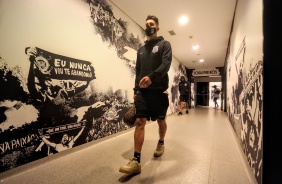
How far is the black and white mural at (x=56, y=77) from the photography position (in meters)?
1.51

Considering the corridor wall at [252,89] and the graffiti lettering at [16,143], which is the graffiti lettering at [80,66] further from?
the corridor wall at [252,89]

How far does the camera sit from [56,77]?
195 centimetres

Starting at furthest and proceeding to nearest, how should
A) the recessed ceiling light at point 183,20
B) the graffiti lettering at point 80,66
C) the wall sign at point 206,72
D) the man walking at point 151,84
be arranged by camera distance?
1. the wall sign at point 206,72
2. the recessed ceiling light at point 183,20
3. the graffiti lettering at point 80,66
4. the man walking at point 151,84

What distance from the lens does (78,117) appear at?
2213 mm

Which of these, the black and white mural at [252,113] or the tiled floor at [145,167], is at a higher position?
the black and white mural at [252,113]

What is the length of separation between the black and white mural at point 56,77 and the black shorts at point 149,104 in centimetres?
102

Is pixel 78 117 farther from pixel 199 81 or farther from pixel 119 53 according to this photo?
pixel 199 81

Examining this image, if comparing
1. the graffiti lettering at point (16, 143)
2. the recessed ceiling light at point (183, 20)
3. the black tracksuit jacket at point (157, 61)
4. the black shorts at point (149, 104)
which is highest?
the recessed ceiling light at point (183, 20)

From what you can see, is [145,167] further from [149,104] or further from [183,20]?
[183,20]

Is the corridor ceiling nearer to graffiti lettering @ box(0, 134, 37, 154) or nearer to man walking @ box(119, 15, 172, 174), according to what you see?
man walking @ box(119, 15, 172, 174)

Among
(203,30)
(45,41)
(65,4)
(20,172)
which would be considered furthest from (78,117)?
(203,30)

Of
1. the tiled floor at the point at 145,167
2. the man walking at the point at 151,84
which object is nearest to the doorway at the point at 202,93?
the tiled floor at the point at 145,167

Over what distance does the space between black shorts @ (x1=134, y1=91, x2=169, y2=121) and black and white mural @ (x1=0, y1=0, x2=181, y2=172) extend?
1.02 metres

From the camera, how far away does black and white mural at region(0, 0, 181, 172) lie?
4.95 feet
